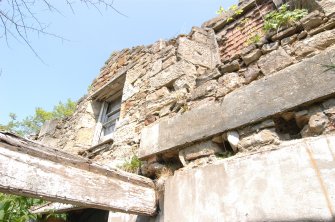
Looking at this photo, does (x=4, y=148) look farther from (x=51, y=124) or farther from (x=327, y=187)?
(x=51, y=124)

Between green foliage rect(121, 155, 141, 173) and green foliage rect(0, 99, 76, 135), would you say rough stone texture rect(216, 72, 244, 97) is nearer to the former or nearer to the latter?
green foliage rect(121, 155, 141, 173)

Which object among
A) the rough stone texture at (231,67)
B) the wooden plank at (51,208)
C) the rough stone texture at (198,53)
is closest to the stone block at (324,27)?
the rough stone texture at (231,67)

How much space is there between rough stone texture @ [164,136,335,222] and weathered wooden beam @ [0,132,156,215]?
30 cm

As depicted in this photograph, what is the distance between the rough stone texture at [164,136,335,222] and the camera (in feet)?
3.89

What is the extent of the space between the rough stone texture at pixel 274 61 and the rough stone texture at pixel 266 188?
56cm

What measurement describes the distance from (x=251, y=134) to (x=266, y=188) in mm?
375

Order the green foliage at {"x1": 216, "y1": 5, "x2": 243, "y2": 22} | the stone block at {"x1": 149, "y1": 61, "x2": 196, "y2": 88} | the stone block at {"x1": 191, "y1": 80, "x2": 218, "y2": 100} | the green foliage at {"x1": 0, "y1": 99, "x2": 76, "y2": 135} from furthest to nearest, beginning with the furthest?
the green foliage at {"x1": 0, "y1": 99, "x2": 76, "y2": 135} < the green foliage at {"x1": 216, "y1": 5, "x2": 243, "y2": 22} < the stone block at {"x1": 149, "y1": 61, "x2": 196, "y2": 88} < the stone block at {"x1": 191, "y1": 80, "x2": 218, "y2": 100}

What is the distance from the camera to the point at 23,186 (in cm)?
138

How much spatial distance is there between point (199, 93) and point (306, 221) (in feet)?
4.02

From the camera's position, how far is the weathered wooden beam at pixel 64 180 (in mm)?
1382

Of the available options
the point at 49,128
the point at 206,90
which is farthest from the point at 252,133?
the point at 49,128

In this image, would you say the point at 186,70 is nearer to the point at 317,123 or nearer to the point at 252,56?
the point at 252,56

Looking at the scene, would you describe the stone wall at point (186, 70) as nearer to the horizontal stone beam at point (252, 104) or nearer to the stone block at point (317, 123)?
the horizontal stone beam at point (252, 104)

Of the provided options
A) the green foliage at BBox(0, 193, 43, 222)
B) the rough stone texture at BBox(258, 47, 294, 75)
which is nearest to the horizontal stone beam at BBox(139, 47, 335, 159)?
the rough stone texture at BBox(258, 47, 294, 75)
